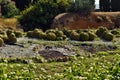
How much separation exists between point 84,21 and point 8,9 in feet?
26.1

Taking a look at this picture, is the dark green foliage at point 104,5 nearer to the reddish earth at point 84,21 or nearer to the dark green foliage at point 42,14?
the dark green foliage at point 42,14

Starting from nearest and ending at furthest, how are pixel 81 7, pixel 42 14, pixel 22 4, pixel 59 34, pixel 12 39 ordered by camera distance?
pixel 12 39
pixel 59 34
pixel 81 7
pixel 42 14
pixel 22 4

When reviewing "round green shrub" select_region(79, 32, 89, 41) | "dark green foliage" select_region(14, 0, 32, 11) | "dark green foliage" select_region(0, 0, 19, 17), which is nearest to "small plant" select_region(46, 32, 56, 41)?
"round green shrub" select_region(79, 32, 89, 41)

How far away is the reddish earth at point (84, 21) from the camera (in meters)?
21.8

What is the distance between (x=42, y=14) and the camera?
23906 millimetres

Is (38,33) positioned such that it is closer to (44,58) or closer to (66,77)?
(44,58)

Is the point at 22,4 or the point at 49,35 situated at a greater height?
the point at 49,35

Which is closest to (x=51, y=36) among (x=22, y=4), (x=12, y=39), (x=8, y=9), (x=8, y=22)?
(x=12, y=39)

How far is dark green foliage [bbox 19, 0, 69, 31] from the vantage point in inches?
934

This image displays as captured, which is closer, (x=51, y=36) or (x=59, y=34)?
(x=51, y=36)

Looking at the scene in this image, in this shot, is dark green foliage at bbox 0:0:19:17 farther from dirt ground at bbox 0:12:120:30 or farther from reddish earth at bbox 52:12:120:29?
reddish earth at bbox 52:12:120:29

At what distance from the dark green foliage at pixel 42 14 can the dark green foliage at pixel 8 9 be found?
13.9ft

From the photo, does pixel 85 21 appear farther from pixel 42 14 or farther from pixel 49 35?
pixel 49 35

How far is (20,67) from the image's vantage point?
8.72m
